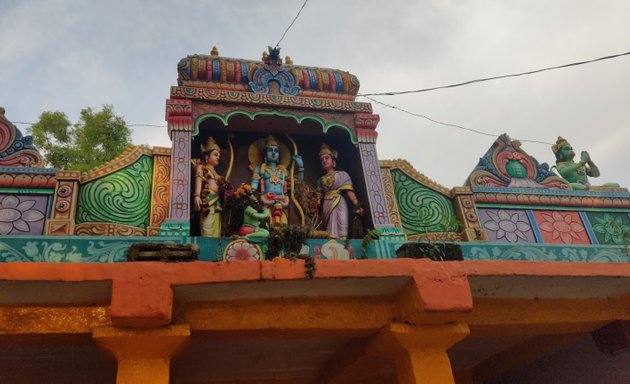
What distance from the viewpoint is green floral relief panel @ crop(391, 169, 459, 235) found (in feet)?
22.3

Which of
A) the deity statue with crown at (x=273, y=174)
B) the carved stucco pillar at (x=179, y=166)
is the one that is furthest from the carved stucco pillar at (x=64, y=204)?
the deity statue with crown at (x=273, y=174)

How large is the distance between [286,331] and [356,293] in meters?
0.56

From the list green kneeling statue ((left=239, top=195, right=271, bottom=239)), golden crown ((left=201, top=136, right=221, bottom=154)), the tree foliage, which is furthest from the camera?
the tree foliage

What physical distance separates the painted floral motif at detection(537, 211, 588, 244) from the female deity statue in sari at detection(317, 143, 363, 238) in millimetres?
2507

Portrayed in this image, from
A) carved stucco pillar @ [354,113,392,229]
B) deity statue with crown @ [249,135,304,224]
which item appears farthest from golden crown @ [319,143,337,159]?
carved stucco pillar @ [354,113,392,229]

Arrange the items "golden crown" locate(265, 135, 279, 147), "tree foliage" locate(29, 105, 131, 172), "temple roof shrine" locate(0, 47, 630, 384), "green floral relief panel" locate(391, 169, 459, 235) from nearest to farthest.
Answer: "temple roof shrine" locate(0, 47, 630, 384), "green floral relief panel" locate(391, 169, 459, 235), "golden crown" locate(265, 135, 279, 147), "tree foliage" locate(29, 105, 131, 172)

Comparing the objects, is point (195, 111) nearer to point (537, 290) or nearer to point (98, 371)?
point (98, 371)

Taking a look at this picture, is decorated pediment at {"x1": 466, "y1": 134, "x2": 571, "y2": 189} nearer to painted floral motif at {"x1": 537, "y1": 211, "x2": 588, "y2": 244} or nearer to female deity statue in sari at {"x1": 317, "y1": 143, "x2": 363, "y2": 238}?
painted floral motif at {"x1": 537, "y1": 211, "x2": 588, "y2": 244}

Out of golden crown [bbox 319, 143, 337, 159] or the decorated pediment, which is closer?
the decorated pediment

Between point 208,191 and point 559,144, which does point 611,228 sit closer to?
point 559,144

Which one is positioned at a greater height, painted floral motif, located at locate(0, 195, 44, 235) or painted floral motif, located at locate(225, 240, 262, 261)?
painted floral motif, located at locate(0, 195, 44, 235)

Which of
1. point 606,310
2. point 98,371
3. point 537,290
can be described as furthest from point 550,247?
point 98,371

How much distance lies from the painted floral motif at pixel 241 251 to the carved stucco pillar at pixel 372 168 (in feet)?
5.43

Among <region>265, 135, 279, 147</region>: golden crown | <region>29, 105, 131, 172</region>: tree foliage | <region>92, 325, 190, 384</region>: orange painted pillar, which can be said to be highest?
<region>29, 105, 131, 172</region>: tree foliage
